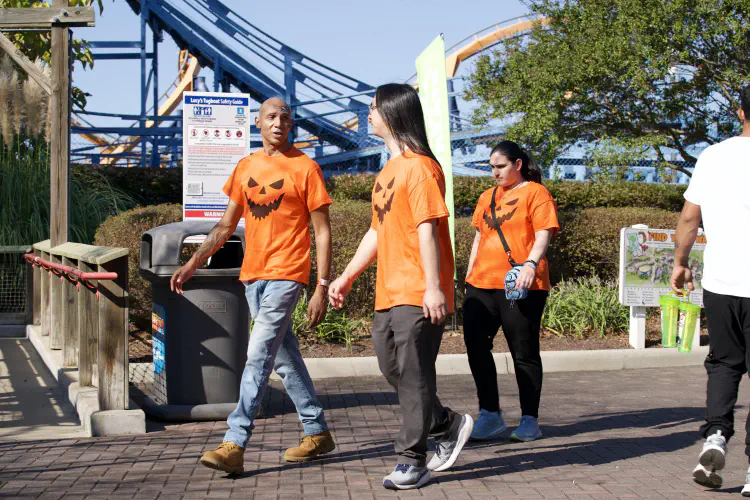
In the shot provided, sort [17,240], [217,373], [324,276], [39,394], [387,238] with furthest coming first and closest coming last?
[17,240]
[39,394]
[217,373]
[324,276]
[387,238]

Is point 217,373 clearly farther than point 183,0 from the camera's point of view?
No

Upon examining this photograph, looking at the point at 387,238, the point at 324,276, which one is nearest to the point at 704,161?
the point at 387,238

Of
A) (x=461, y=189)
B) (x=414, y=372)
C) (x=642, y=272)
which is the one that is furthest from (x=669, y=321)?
(x=461, y=189)

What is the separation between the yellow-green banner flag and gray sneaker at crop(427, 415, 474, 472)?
499 cm

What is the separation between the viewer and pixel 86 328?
623 centimetres

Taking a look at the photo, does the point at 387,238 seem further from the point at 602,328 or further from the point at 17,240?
the point at 17,240

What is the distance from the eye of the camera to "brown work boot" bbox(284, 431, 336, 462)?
4.94 m

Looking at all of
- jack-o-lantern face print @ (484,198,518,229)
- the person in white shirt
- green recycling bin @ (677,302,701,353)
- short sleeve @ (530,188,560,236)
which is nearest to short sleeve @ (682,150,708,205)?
the person in white shirt

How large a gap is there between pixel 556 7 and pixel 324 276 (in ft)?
32.6

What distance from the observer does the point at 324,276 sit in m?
4.89

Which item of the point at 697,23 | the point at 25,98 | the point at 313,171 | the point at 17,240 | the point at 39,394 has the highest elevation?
the point at 697,23

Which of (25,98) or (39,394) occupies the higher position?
(25,98)

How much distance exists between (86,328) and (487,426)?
291 cm

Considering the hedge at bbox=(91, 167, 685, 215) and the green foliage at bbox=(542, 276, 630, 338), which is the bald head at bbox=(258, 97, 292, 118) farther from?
the hedge at bbox=(91, 167, 685, 215)
